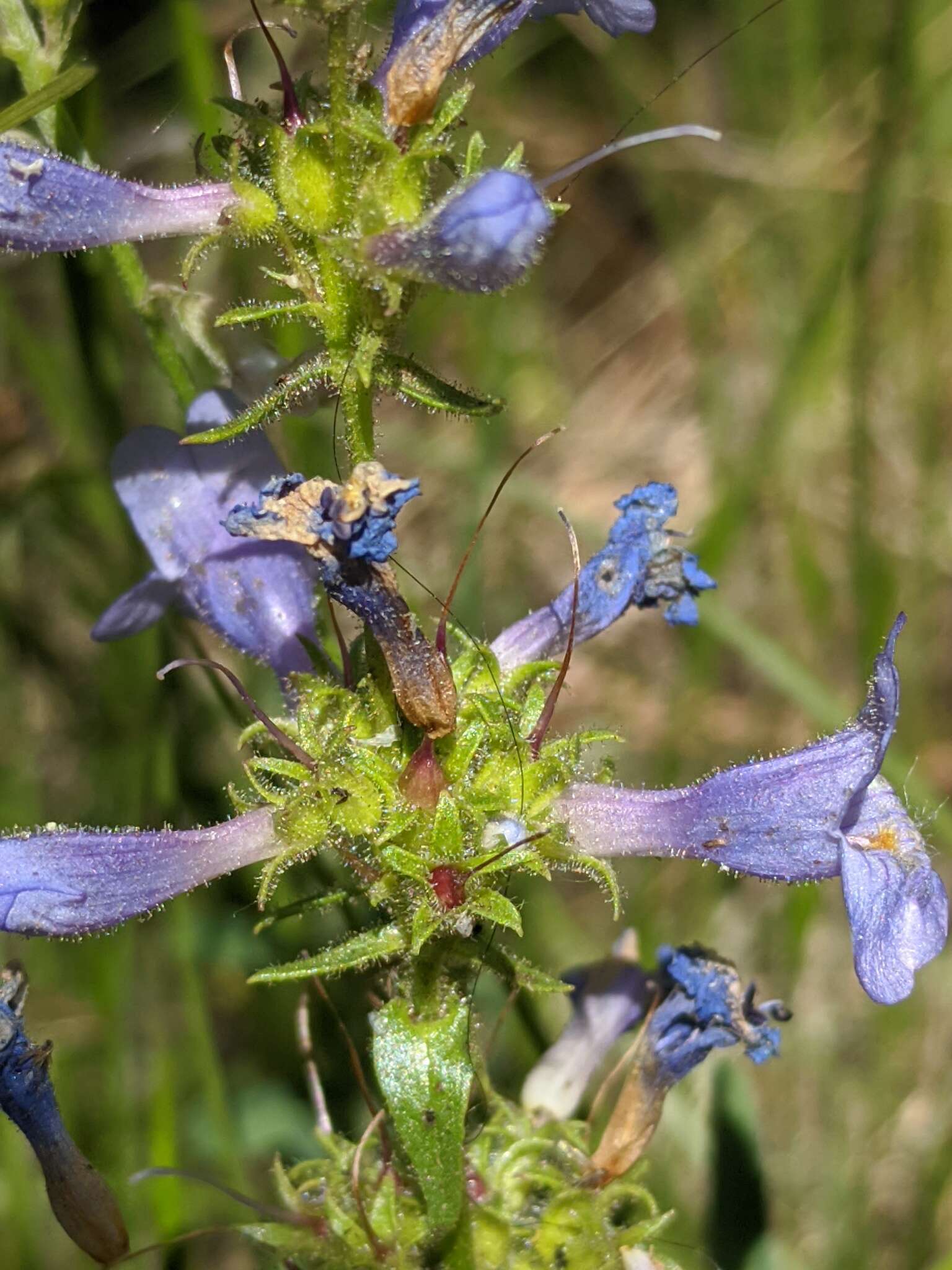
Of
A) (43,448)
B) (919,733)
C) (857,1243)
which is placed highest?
(43,448)

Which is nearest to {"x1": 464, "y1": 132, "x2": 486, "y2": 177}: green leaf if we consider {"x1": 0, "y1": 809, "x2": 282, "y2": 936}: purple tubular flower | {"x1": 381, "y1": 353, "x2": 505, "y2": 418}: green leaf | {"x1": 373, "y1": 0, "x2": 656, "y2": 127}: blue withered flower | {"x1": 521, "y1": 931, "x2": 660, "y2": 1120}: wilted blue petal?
{"x1": 373, "y1": 0, "x2": 656, "y2": 127}: blue withered flower

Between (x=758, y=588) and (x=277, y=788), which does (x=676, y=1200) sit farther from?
(x=758, y=588)

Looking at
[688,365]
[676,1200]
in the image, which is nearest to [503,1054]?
[676,1200]

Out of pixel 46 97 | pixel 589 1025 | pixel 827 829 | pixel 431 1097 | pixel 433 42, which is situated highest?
pixel 46 97

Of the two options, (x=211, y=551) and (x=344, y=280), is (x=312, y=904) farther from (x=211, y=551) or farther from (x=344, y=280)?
(x=344, y=280)

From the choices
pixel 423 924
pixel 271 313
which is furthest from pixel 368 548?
pixel 423 924

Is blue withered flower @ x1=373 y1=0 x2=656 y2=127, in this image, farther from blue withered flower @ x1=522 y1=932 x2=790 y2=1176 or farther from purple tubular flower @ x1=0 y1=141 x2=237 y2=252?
blue withered flower @ x1=522 y1=932 x2=790 y2=1176
